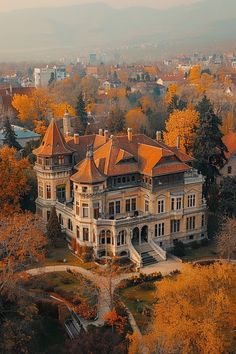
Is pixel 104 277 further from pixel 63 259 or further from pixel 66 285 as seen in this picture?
pixel 63 259

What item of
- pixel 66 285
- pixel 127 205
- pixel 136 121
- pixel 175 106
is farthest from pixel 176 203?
pixel 175 106

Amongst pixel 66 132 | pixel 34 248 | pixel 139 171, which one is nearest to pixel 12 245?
pixel 34 248

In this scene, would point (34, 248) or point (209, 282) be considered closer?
point (209, 282)

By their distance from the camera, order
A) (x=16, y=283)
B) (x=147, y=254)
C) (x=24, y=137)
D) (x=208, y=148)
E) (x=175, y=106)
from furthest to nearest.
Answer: (x=175, y=106) → (x=24, y=137) → (x=208, y=148) → (x=147, y=254) → (x=16, y=283)

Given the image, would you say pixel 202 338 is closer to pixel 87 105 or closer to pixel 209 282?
pixel 209 282

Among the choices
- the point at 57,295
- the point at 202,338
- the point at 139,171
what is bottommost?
the point at 57,295

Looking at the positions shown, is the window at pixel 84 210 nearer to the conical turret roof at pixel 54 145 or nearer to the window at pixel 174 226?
the conical turret roof at pixel 54 145

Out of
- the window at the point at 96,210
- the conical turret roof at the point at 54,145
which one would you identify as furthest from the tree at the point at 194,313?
the conical turret roof at the point at 54,145
